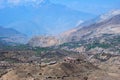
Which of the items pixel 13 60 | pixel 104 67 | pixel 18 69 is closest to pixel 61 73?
pixel 18 69

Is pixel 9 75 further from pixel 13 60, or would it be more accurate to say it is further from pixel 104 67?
pixel 13 60

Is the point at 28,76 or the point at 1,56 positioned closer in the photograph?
the point at 28,76

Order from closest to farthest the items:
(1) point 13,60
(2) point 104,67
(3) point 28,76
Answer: (3) point 28,76 → (2) point 104,67 → (1) point 13,60

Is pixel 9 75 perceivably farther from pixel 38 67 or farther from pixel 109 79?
pixel 109 79

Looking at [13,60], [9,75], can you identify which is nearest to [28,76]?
[9,75]

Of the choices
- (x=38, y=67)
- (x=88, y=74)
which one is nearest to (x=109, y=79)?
(x=88, y=74)

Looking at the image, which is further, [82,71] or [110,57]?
[110,57]

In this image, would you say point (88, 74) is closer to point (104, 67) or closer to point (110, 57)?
point (104, 67)

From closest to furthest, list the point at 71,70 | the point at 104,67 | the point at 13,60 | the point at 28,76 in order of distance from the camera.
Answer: the point at 28,76
the point at 71,70
the point at 104,67
the point at 13,60

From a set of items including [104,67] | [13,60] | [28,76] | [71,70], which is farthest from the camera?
[13,60]
